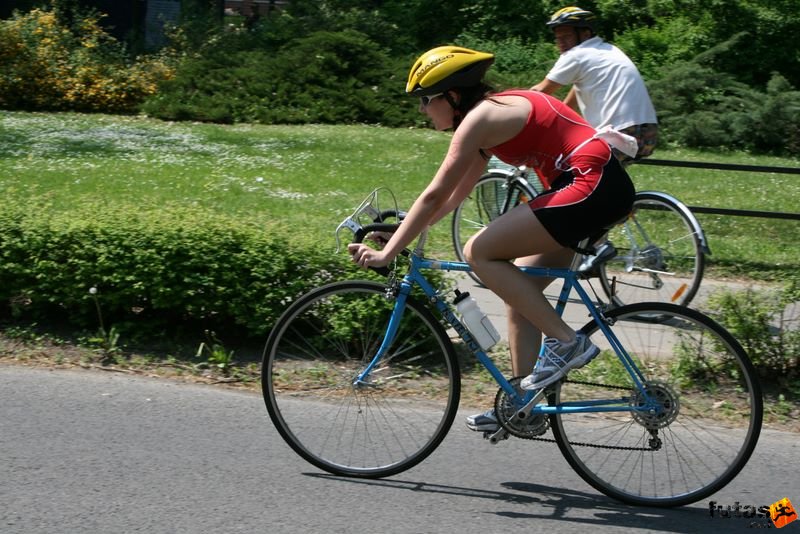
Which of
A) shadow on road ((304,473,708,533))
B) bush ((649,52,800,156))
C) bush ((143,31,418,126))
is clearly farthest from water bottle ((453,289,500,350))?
bush ((143,31,418,126))

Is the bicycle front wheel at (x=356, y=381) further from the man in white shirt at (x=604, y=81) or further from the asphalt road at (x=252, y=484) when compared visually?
the man in white shirt at (x=604, y=81)

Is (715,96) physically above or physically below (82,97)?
above

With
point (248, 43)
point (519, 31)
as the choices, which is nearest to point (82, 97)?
point (248, 43)

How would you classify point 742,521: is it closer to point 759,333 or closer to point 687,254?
point 759,333

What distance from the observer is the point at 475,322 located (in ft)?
14.8

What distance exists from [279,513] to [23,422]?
1.71 metres

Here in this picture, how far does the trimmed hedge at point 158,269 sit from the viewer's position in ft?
20.4

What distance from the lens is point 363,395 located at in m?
4.84

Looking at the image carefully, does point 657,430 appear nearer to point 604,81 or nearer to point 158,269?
point 604,81

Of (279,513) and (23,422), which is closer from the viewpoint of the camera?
(279,513)

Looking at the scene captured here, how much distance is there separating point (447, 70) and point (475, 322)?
3.60 ft

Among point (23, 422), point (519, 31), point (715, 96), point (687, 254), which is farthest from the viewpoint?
point (519, 31)

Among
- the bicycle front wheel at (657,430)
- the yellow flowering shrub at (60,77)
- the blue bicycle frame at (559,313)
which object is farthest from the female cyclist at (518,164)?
the yellow flowering shrub at (60,77)

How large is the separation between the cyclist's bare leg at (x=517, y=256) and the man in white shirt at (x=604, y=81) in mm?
2616
